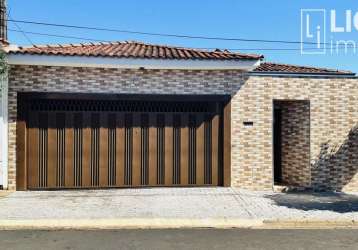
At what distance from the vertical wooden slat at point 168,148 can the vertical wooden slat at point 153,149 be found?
0.29 meters

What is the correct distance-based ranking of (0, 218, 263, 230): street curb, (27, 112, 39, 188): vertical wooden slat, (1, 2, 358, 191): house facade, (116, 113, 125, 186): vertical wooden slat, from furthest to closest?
(116, 113, 125, 186): vertical wooden slat < (27, 112, 39, 188): vertical wooden slat < (1, 2, 358, 191): house facade < (0, 218, 263, 230): street curb

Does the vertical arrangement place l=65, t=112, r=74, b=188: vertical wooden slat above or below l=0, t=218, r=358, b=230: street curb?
above

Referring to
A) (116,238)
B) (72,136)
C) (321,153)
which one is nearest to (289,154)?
(321,153)

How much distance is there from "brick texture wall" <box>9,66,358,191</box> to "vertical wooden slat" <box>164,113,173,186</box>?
32.2 inches

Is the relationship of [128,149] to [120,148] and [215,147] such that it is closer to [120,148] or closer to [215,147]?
[120,148]

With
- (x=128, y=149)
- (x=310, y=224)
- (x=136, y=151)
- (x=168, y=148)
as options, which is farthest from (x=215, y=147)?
(x=310, y=224)

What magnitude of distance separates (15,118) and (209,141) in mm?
5324

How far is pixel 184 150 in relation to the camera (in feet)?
38.7

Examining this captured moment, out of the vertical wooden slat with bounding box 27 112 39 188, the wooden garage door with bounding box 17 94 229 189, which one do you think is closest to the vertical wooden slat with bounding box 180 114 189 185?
the wooden garage door with bounding box 17 94 229 189

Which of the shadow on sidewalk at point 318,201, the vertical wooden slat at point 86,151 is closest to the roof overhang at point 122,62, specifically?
the vertical wooden slat at point 86,151

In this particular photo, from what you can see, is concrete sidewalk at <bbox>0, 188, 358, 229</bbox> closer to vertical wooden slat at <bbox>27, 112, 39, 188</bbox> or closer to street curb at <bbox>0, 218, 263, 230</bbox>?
street curb at <bbox>0, 218, 263, 230</bbox>

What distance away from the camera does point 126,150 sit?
1162cm

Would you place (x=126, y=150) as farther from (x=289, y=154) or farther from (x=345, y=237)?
(x=345, y=237)

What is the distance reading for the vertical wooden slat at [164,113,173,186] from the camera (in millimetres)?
11750
